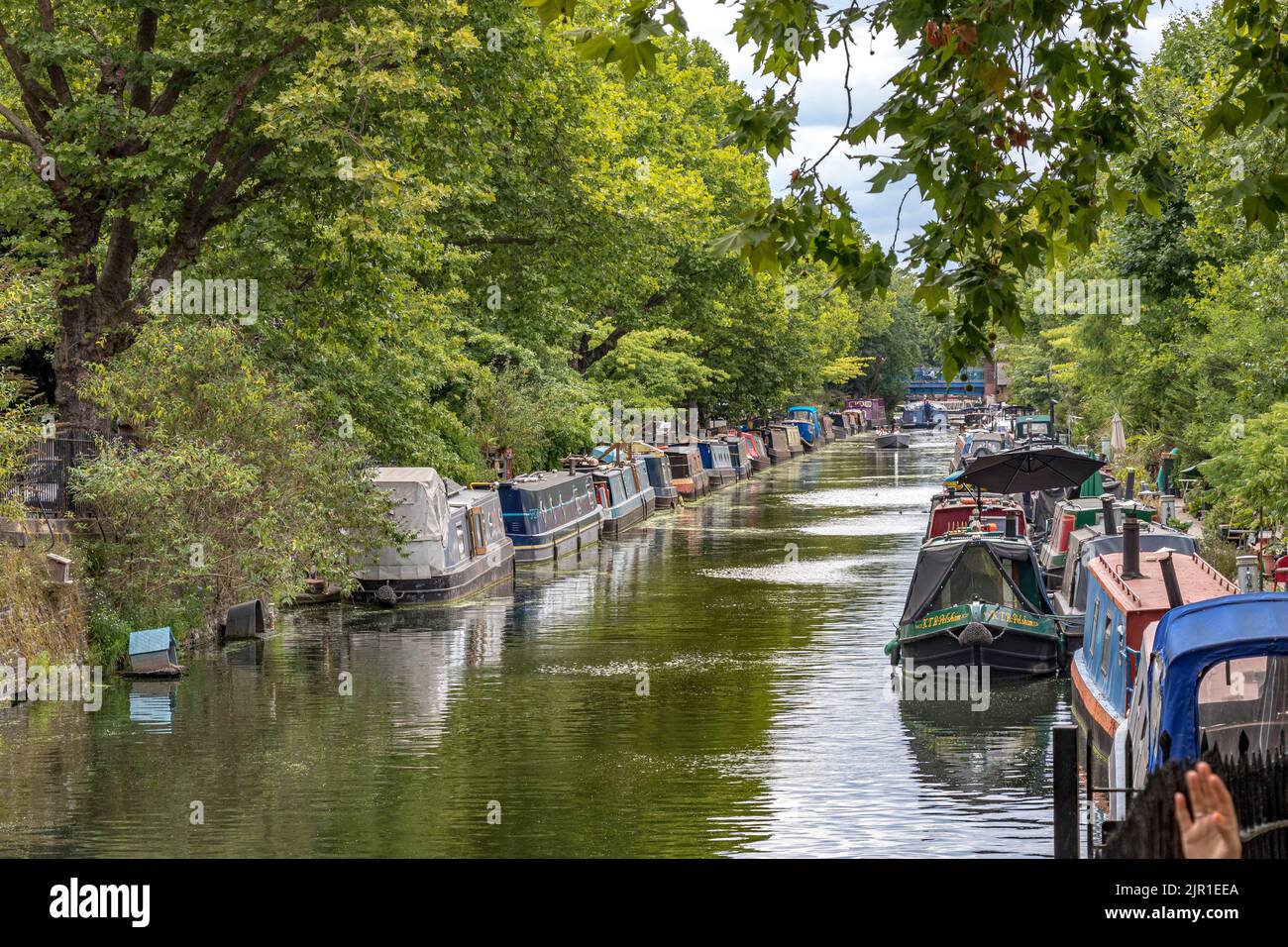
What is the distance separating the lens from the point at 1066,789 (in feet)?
36.4

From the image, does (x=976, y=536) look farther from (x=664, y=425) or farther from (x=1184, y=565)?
(x=664, y=425)

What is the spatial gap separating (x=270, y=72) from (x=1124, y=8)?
18099 millimetres

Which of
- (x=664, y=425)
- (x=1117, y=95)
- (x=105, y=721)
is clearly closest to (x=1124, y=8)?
(x=1117, y=95)

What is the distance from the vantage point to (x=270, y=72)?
88.5 feet

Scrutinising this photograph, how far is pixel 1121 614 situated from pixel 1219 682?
6.34 m

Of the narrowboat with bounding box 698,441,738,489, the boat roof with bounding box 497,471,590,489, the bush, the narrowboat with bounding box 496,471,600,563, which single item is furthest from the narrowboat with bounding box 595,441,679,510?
the bush

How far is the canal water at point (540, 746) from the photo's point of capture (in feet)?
56.2

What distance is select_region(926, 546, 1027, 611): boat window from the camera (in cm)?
2698

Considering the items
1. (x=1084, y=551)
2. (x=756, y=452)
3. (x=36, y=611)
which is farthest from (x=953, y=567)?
(x=756, y=452)

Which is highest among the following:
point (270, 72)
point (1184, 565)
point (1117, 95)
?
point (270, 72)

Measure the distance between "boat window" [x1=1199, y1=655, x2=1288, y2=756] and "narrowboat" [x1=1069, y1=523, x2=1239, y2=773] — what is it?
416cm

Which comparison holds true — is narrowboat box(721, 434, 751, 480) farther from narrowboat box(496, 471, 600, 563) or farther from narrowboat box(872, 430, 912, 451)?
narrowboat box(872, 430, 912, 451)

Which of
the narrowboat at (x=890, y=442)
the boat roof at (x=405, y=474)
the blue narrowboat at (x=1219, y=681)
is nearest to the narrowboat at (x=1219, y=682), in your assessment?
the blue narrowboat at (x=1219, y=681)

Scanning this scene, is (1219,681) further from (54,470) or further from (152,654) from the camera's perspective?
(54,470)
